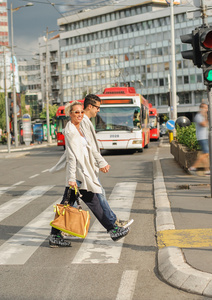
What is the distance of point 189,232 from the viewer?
21.4 feet

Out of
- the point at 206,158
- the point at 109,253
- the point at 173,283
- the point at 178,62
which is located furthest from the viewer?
the point at 178,62

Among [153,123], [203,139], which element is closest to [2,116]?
[153,123]

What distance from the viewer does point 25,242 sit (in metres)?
6.65

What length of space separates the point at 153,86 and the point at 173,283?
8657 cm

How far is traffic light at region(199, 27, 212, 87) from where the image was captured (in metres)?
8.05

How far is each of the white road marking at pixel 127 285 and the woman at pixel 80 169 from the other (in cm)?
131

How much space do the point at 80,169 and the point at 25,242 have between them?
3.95 feet

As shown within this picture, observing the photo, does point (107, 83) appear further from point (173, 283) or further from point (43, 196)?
point (173, 283)

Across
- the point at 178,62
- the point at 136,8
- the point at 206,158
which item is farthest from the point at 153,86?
the point at 206,158

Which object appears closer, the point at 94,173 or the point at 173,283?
the point at 173,283

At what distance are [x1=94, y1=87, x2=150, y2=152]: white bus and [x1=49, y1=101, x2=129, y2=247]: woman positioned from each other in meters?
19.6

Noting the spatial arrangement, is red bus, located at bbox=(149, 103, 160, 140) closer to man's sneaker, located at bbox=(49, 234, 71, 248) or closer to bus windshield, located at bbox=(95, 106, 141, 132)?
bus windshield, located at bbox=(95, 106, 141, 132)

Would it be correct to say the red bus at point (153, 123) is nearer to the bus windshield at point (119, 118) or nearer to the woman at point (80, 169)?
the bus windshield at point (119, 118)

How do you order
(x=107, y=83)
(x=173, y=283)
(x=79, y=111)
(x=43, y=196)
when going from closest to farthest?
(x=173, y=283), (x=79, y=111), (x=43, y=196), (x=107, y=83)
